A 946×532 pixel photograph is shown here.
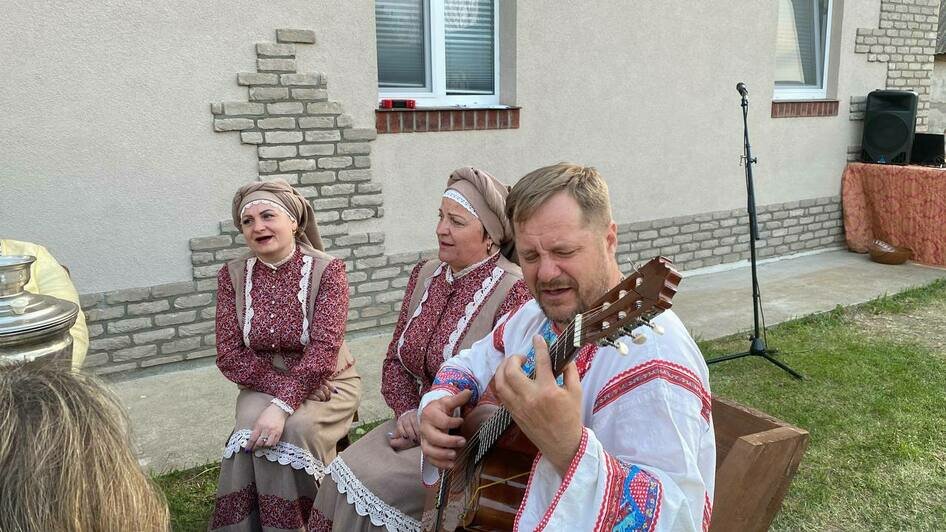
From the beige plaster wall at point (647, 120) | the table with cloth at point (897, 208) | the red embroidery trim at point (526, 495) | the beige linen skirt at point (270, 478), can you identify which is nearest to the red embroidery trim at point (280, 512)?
the beige linen skirt at point (270, 478)

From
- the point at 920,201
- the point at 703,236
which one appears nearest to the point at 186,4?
the point at 703,236

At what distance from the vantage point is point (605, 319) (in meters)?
1.50

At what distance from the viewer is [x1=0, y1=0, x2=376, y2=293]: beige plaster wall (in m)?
4.29

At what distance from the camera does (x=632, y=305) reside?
4.73ft

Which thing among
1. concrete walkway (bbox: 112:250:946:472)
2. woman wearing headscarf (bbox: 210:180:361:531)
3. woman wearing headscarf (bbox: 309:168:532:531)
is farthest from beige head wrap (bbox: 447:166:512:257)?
concrete walkway (bbox: 112:250:946:472)

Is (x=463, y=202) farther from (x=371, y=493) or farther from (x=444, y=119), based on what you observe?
(x=444, y=119)

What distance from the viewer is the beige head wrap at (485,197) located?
288 cm

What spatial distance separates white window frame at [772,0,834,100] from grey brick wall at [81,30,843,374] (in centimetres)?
483

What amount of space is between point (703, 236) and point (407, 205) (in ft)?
11.1

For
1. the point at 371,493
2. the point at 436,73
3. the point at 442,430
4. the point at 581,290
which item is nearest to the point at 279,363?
the point at 371,493

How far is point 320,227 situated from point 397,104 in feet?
3.58

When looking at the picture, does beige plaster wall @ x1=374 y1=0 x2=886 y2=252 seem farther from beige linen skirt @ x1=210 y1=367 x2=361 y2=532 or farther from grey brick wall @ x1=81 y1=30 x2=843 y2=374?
beige linen skirt @ x1=210 y1=367 x2=361 y2=532

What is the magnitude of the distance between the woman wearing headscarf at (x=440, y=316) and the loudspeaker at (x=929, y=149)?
24.1 ft

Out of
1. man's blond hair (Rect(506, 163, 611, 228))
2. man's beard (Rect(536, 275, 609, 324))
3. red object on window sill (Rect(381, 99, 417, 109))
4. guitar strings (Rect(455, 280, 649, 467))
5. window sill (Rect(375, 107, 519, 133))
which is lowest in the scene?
guitar strings (Rect(455, 280, 649, 467))
